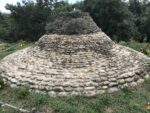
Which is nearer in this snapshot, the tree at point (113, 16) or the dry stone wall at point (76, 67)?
the dry stone wall at point (76, 67)

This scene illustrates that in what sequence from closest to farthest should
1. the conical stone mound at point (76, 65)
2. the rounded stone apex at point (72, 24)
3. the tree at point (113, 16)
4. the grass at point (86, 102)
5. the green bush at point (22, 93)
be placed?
the grass at point (86, 102) < the green bush at point (22, 93) < the conical stone mound at point (76, 65) < the rounded stone apex at point (72, 24) < the tree at point (113, 16)

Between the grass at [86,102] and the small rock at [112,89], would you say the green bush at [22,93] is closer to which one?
the grass at [86,102]

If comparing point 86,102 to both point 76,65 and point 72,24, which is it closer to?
point 76,65

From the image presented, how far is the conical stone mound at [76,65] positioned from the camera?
325 inches

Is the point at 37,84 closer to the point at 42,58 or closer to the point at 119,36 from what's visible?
the point at 42,58

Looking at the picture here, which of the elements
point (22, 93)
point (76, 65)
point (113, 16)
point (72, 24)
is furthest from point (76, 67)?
point (113, 16)

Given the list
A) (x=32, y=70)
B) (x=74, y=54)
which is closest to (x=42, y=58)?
(x=32, y=70)

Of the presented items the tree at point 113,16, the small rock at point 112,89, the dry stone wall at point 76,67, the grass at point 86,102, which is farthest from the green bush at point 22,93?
the tree at point 113,16

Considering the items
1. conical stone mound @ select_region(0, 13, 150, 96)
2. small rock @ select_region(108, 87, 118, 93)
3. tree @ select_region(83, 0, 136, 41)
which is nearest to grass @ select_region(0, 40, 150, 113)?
small rock @ select_region(108, 87, 118, 93)

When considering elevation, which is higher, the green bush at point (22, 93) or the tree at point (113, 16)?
the tree at point (113, 16)

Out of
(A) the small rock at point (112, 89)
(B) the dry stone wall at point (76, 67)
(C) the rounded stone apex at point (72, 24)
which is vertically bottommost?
(A) the small rock at point (112, 89)

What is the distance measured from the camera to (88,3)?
77.8 ft

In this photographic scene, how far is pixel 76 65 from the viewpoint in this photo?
A: 29.0 feet

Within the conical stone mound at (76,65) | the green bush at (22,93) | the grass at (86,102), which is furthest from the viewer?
the conical stone mound at (76,65)
